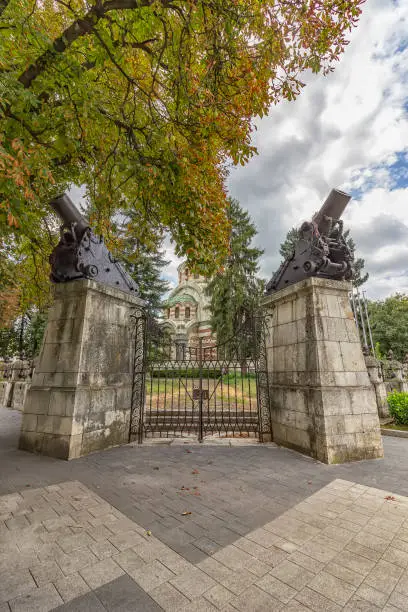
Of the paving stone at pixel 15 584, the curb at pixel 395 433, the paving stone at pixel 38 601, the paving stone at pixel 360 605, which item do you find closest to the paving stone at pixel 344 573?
the paving stone at pixel 360 605

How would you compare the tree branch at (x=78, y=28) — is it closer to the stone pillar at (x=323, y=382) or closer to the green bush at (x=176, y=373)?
the stone pillar at (x=323, y=382)

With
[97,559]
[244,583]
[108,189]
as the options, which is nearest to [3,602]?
[97,559]

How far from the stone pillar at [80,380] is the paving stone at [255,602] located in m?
4.28

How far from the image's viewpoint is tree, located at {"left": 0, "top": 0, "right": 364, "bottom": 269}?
385 centimetres

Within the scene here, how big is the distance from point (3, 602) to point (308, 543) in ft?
8.08

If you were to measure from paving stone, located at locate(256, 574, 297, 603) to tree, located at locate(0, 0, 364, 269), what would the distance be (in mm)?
4337

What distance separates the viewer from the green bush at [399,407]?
890cm

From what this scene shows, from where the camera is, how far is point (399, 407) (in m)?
9.02

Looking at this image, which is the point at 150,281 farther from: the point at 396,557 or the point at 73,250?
the point at 396,557

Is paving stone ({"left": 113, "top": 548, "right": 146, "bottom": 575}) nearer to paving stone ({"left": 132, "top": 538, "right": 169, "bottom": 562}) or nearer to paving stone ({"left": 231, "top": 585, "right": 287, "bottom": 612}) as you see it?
paving stone ({"left": 132, "top": 538, "right": 169, "bottom": 562})

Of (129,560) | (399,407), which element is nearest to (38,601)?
(129,560)

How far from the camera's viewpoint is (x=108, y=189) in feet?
16.9

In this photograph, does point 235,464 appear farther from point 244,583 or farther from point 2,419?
point 2,419

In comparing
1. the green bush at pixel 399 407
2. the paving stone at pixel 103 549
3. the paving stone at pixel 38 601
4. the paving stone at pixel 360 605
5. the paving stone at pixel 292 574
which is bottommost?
the paving stone at pixel 360 605
